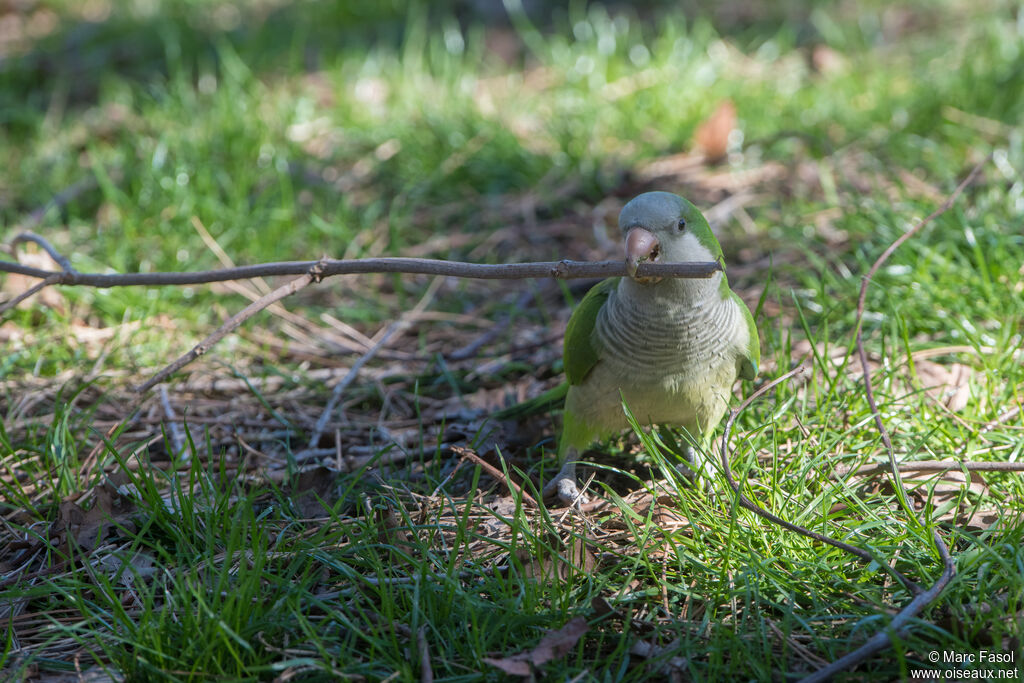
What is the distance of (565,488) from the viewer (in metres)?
2.75

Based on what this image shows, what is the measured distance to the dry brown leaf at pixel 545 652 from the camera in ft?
6.66

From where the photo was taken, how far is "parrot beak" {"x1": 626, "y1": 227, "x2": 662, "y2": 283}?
94.2 inches

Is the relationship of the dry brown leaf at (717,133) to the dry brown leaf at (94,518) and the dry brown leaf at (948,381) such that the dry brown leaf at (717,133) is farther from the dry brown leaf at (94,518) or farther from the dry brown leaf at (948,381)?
the dry brown leaf at (94,518)

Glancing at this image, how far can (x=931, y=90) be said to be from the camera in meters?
5.01

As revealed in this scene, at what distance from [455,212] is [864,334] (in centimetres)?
239

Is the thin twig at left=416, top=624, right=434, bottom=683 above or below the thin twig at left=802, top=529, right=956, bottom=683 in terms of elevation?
below

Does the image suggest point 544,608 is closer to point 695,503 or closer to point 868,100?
point 695,503

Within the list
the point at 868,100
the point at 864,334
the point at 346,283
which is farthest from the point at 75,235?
the point at 868,100

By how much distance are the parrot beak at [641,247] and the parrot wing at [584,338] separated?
286 mm

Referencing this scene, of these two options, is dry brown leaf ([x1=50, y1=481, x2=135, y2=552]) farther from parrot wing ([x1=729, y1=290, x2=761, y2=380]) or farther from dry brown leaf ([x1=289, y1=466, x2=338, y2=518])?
parrot wing ([x1=729, y1=290, x2=761, y2=380])

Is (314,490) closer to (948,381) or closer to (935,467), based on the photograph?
(935,467)

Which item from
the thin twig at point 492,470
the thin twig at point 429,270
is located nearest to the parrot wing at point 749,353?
the thin twig at point 429,270

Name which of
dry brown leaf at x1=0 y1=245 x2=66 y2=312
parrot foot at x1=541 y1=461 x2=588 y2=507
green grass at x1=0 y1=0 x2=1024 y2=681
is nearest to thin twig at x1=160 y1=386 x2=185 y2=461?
green grass at x1=0 y1=0 x2=1024 y2=681

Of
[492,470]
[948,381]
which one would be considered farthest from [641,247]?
[948,381]
